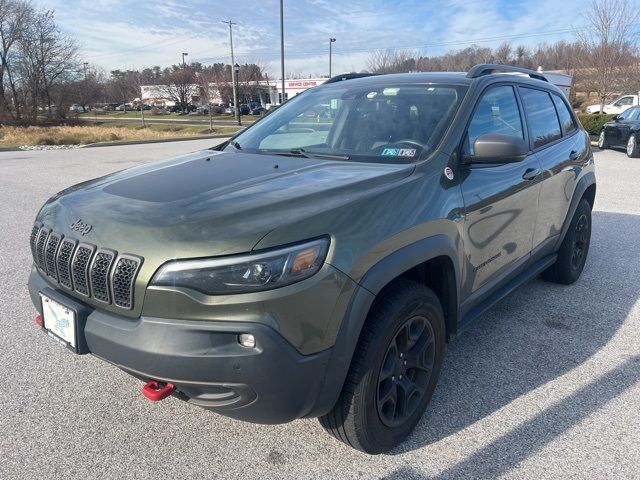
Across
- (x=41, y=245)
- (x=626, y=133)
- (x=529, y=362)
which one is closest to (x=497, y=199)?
(x=529, y=362)

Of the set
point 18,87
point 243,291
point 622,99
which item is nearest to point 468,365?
point 243,291

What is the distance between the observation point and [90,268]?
81.0 inches

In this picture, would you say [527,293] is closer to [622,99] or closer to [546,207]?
[546,207]

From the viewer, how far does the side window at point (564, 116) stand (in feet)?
14.2

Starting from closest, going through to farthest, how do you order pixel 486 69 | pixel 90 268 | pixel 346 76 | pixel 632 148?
pixel 90 268 < pixel 486 69 < pixel 346 76 < pixel 632 148

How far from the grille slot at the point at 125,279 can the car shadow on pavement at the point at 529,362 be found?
1440 millimetres

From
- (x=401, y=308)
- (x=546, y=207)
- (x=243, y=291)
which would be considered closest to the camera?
(x=243, y=291)

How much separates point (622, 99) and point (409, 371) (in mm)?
26402

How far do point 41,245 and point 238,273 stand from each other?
124 cm

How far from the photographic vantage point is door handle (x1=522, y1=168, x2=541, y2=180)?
3.33m

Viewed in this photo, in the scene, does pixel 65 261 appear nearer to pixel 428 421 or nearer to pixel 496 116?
pixel 428 421

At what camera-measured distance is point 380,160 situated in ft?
9.04

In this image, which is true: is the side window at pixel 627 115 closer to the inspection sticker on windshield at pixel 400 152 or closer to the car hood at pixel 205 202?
the inspection sticker on windshield at pixel 400 152

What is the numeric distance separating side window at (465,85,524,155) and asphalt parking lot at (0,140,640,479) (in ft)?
4.71
